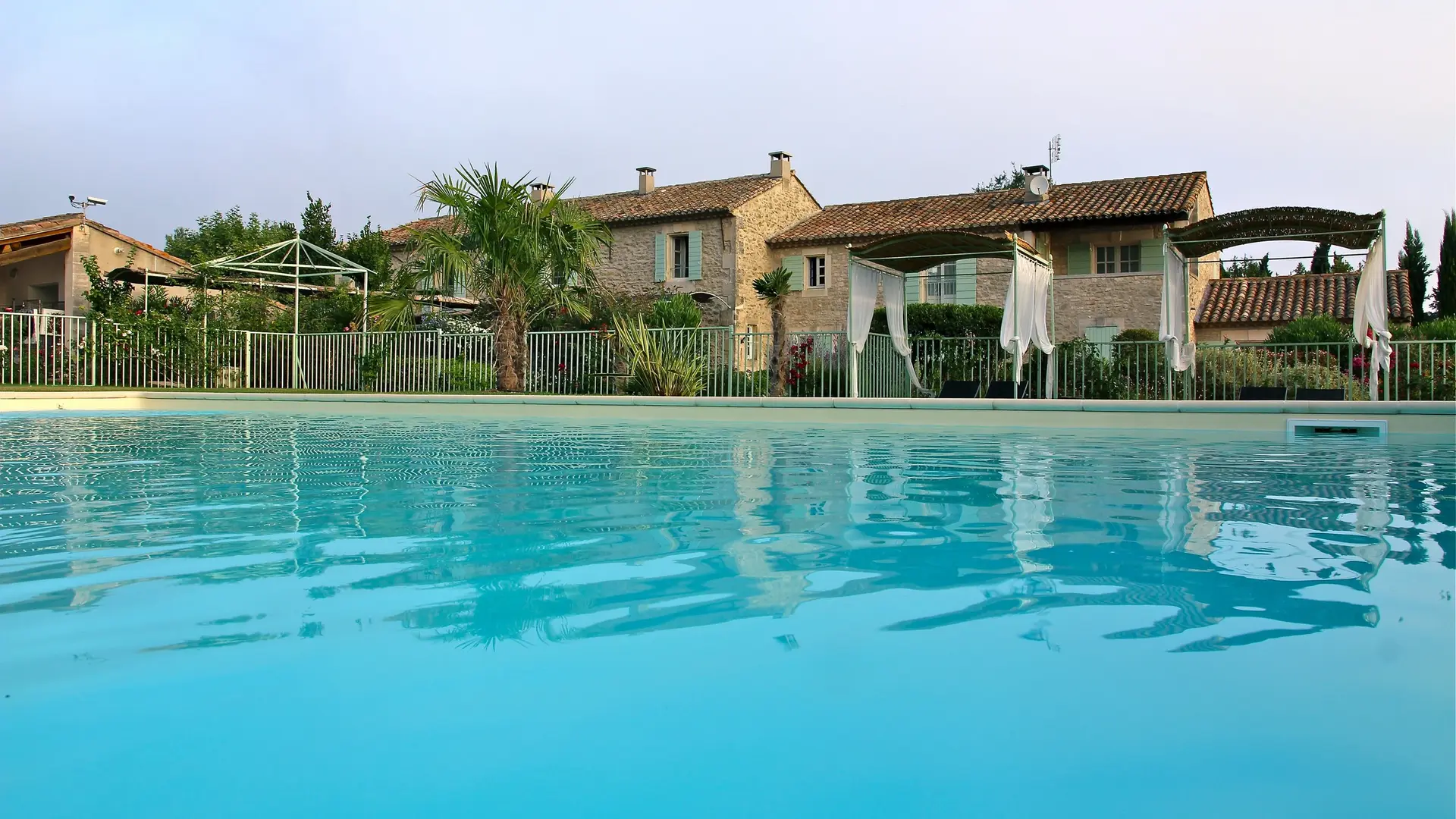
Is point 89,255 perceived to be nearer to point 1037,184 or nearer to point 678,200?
point 678,200

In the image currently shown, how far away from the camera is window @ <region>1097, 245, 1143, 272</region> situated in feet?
84.0

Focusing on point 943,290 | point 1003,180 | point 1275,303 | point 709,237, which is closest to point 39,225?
point 709,237

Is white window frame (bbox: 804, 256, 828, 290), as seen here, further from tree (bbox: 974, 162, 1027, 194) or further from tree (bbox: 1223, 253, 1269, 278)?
tree (bbox: 974, 162, 1027, 194)

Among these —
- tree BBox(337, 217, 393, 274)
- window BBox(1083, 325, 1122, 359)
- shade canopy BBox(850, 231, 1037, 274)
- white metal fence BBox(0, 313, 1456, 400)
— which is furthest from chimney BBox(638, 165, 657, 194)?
shade canopy BBox(850, 231, 1037, 274)

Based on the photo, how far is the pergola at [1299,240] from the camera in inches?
476

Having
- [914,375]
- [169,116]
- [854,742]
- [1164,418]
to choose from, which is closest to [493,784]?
[854,742]

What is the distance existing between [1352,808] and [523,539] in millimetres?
2896

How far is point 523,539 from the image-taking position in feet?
12.6

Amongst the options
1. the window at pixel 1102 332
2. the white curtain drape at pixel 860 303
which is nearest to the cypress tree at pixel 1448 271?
the window at pixel 1102 332

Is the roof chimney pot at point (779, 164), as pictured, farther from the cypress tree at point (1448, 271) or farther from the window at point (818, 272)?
the cypress tree at point (1448, 271)

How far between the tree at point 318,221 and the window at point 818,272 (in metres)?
17.3

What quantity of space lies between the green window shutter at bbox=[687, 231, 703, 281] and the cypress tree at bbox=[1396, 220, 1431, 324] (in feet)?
84.5

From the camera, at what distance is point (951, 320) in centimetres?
2436

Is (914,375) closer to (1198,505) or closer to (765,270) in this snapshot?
(1198,505)
